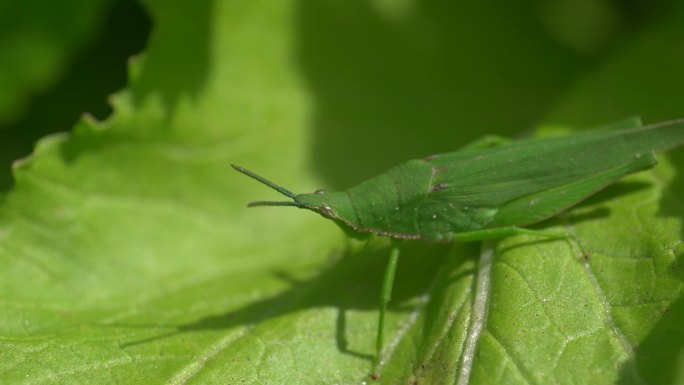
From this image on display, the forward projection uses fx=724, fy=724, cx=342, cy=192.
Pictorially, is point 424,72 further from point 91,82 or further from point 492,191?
point 91,82

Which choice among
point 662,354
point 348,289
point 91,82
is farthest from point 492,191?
point 91,82

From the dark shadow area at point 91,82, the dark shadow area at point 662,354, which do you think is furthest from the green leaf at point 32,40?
the dark shadow area at point 662,354

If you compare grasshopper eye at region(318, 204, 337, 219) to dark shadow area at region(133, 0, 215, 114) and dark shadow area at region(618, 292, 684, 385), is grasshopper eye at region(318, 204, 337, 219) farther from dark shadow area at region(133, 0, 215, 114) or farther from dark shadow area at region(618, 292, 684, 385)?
dark shadow area at region(618, 292, 684, 385)

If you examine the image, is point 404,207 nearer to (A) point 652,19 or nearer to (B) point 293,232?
(B) point 293,232

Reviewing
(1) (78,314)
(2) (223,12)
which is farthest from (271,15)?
(1) (78,314)

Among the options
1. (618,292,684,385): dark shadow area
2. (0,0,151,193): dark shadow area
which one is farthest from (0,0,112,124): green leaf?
(618,292,684,385): dark shadow area

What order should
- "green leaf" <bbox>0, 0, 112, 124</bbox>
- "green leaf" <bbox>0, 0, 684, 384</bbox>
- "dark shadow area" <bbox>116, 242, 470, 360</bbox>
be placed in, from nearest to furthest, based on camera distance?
"green leaf" <bbox>0, 0, 684, 384</bbox>
"dark shadow area" <bbox>116, 242, 470, 360</bbox>
"green leaf" <bbox>0, 0, 112, 124</bbox>

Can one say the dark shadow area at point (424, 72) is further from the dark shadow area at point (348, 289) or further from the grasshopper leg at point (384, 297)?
the grasshopper leg at point (384, 297)
